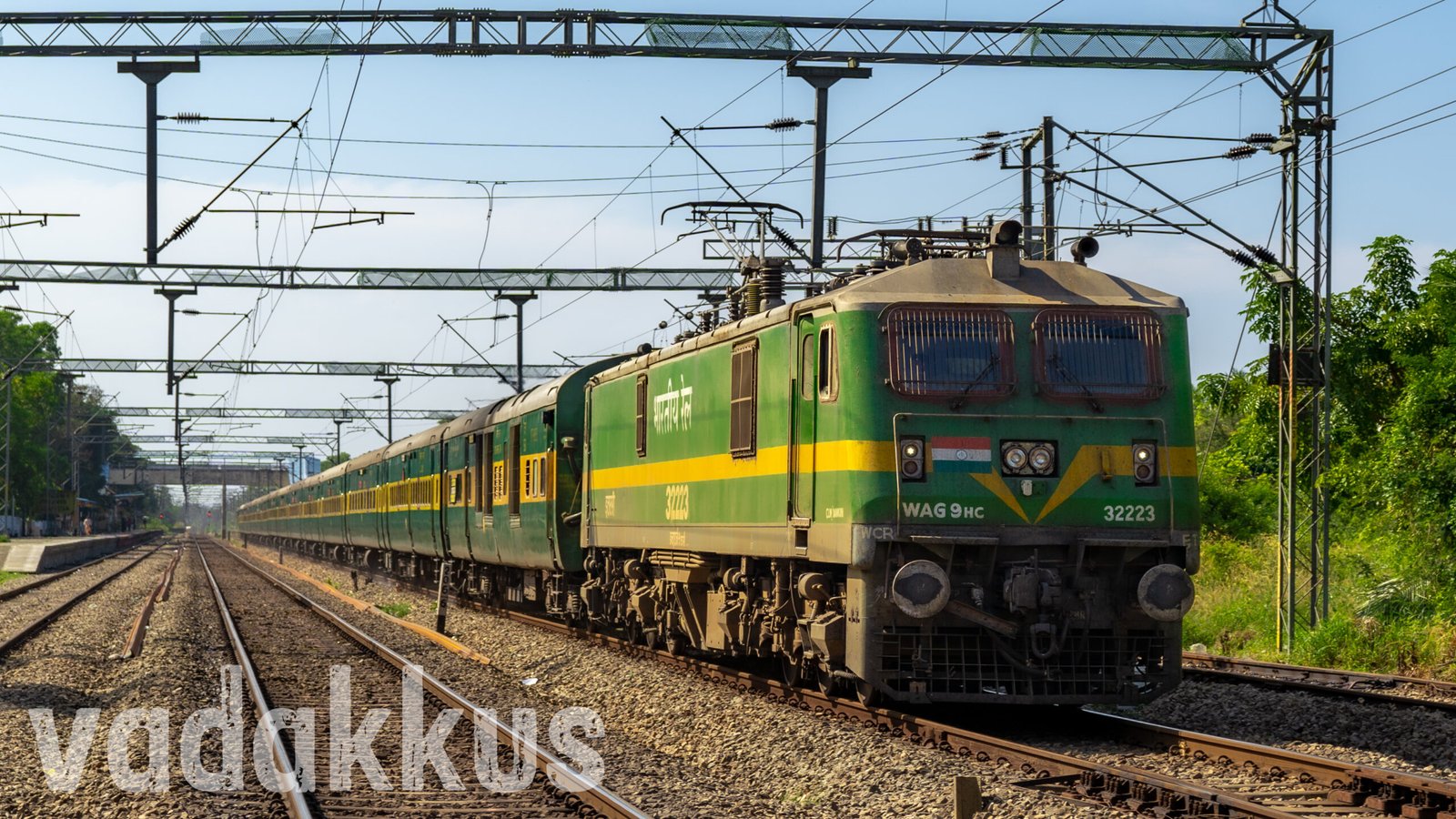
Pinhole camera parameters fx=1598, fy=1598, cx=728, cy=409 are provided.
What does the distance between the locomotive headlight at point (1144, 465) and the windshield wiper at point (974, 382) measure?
127cm

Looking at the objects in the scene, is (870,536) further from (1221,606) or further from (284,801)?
(1221,606)

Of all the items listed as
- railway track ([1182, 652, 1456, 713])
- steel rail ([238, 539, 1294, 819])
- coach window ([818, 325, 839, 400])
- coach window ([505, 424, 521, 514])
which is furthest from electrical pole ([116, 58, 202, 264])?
railway track ([1182, 652, 1456, 713])

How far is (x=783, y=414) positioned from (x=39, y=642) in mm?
14853

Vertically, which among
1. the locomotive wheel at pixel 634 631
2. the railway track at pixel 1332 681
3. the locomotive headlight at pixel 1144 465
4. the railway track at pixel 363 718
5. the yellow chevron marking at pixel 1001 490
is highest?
the locomotive headlight at pixel 1144 465

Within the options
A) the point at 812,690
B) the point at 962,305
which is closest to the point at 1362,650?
the point at 812,690

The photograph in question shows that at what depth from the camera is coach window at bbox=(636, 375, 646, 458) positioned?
18.9 metres

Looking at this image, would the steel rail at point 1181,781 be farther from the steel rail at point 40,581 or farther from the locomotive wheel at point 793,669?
the steel rail at point 40,581

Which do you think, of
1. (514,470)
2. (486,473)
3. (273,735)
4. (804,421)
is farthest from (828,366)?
(486,473)

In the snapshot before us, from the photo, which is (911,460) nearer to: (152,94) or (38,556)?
(152,94)

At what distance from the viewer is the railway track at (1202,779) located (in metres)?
9.12

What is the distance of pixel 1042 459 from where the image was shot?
12398 mm

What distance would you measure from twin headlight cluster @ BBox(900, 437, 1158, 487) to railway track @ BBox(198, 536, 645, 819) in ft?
11.4

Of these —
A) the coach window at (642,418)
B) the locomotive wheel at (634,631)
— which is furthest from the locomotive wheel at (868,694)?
the locomotive wheel at (634,631)

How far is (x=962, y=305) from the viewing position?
12.8m
